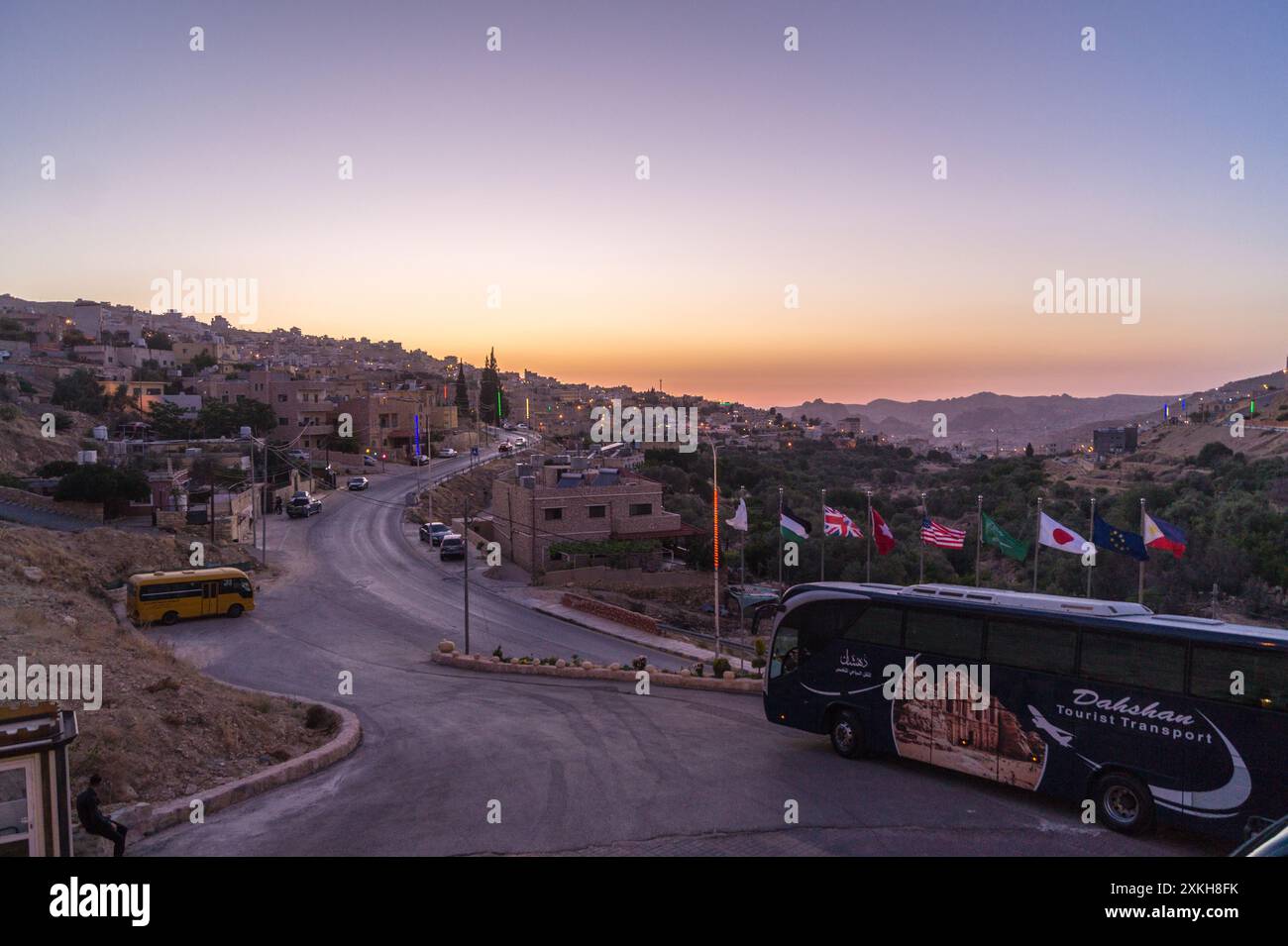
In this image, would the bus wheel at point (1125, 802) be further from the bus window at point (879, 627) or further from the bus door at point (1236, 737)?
the bus window at point (879, 627)

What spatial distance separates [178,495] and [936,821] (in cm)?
4345

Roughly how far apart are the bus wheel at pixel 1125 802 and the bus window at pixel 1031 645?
1332mm

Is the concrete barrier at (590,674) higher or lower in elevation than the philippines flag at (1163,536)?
lower

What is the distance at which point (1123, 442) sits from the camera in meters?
92.8

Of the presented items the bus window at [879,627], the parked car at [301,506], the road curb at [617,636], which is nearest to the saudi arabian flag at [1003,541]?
the road curb at [617,636]

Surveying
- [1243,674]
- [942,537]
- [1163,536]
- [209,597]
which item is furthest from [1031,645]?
[209,597]

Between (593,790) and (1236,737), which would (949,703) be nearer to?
(1236,737)

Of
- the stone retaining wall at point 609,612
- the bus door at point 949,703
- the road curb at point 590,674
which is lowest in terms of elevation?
the stone retaining wall at point 609,612

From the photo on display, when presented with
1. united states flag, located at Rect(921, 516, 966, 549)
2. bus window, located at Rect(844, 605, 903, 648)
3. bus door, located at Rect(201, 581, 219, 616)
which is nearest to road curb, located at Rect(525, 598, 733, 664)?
united states flag, located at Rect(921, 516, 966, 549)

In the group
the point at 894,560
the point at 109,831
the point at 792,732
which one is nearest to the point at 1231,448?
the point at 894,560

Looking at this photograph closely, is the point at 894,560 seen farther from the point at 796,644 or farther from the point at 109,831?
the point at 109,831

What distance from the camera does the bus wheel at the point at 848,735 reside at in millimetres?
12539

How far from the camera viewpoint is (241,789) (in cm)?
1196

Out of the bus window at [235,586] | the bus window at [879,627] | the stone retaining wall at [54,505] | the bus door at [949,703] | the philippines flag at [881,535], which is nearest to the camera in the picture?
the bus door at [949,703]
